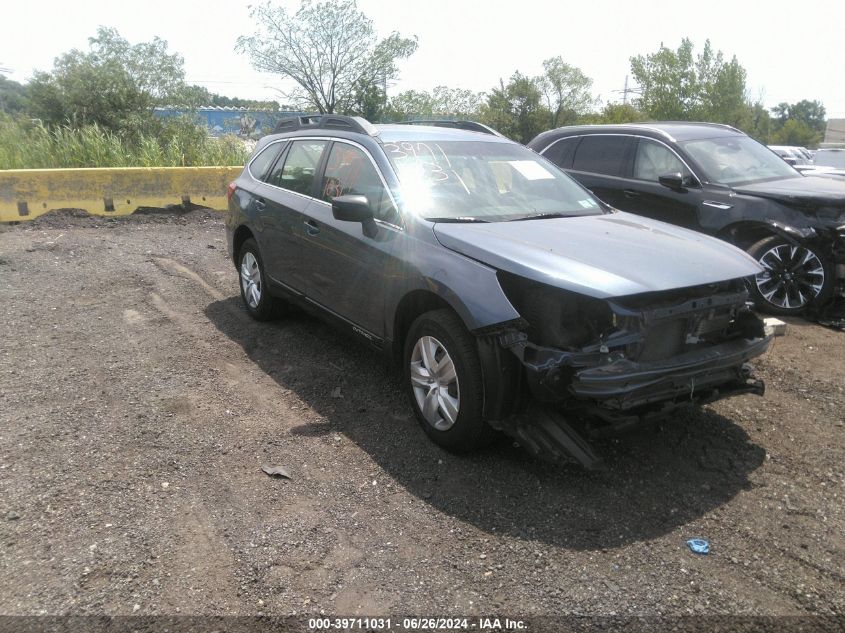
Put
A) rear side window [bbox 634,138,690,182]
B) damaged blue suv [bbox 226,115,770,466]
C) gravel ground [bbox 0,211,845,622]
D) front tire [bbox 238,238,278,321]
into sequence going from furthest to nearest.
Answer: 1. rear side window [bbox 634,138,690,182]
2. front tire [bbox 238,238,278,321]
3. damaged blue suv [bbox 226,115,770,466]
4. gravel ground [bbox 0,211,845,622]

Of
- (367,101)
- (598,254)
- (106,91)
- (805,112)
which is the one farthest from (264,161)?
(805,112)

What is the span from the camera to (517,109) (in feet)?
145

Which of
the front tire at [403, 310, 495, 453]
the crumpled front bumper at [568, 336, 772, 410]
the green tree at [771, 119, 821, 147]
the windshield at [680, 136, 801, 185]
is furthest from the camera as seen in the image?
the green tree at [771, 119, 821, 147]

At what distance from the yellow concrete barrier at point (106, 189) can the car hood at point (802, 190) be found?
28.4ft

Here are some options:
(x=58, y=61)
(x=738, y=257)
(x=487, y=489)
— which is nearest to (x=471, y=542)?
(x=487, y=489)

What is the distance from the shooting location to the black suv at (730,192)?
20.4ft

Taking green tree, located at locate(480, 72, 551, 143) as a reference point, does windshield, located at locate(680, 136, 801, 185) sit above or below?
below

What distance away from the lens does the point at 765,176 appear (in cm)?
710

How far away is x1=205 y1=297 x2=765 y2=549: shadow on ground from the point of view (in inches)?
128

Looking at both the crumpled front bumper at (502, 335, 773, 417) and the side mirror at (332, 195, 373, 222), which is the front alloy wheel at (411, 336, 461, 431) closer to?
the crumpled front bumper at (502, 335, 773, 417)

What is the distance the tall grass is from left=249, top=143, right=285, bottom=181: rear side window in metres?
7.71

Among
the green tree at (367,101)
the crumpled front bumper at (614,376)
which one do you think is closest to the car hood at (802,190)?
the crumpled front bumper at (614,376)

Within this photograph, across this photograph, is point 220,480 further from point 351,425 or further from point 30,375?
point 30,375

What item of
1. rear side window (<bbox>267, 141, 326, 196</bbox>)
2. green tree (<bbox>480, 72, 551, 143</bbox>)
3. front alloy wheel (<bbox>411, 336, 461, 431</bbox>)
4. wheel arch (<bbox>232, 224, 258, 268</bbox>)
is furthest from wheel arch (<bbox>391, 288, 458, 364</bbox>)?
green tree (<bbox>480, 72, 551, 143</bbox>)
